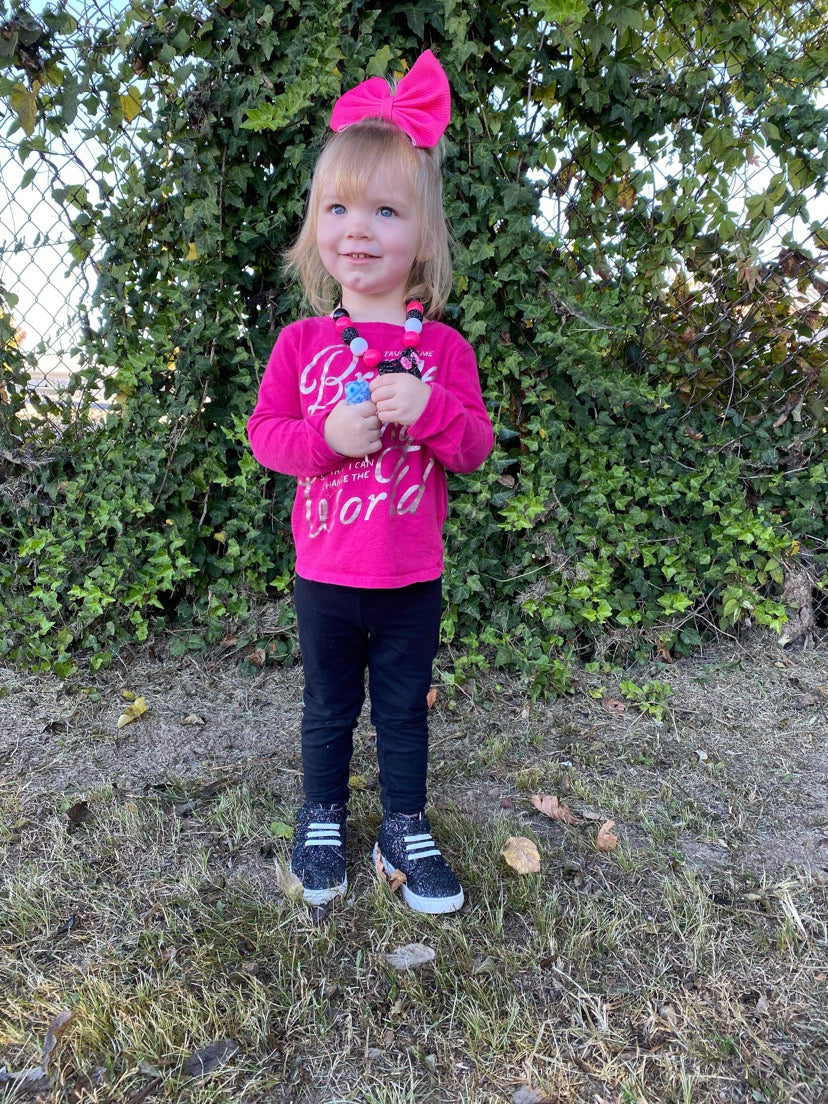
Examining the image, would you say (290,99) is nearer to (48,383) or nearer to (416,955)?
(48,383)

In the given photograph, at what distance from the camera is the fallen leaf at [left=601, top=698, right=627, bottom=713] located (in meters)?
2.66

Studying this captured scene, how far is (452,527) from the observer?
2.69m

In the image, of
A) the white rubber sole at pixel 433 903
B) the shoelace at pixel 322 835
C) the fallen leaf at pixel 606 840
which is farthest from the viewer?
the fallen leaf at pixel 606 840

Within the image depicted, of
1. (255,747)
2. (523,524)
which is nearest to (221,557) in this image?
(255,747)

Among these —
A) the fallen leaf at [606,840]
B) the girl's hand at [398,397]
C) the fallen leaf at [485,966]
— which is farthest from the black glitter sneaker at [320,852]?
the girl's hand at [398,397]

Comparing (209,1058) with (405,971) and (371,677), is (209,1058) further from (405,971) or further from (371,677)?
(371,677)

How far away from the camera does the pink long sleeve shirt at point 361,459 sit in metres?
1.68

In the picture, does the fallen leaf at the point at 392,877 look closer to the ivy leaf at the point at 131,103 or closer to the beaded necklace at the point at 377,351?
the beaded necklace at the point at 377,351

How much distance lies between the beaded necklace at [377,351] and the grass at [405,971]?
46.2 inches

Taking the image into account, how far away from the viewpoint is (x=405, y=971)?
1.61 metres

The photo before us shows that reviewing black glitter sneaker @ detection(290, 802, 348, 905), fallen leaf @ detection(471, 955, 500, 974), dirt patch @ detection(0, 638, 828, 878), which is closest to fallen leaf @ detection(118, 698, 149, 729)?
dirt patch @ detection(0, 638, 828, 878)

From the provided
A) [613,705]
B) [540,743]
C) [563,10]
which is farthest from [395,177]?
[613,705]

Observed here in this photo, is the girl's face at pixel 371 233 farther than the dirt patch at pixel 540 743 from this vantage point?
No

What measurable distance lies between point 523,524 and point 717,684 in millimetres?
914
